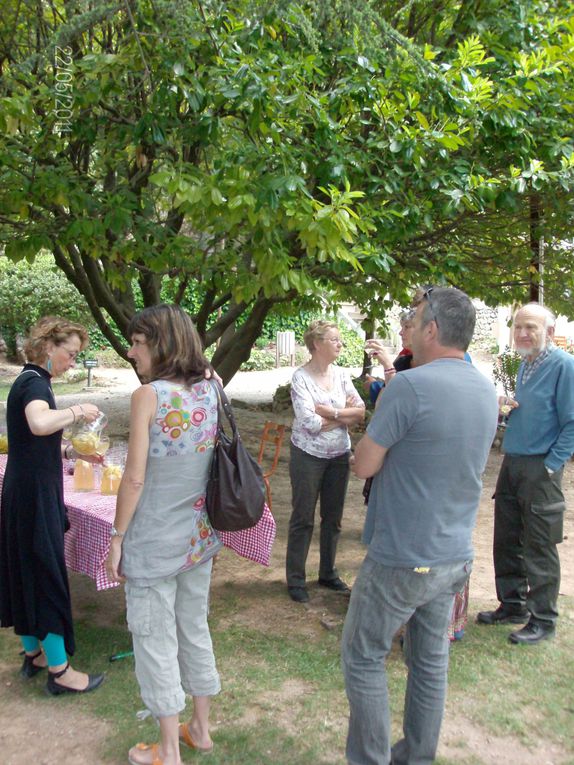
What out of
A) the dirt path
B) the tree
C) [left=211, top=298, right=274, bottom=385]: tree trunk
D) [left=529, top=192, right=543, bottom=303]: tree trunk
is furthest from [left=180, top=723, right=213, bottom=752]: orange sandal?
[left=211, top=298, right=274, bottom=385]: tree trunk

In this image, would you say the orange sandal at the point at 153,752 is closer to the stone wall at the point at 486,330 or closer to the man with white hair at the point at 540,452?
the man with white hair at the point at 540,452

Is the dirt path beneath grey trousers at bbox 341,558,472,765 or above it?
beneath

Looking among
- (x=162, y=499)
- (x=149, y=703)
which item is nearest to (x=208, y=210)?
(x=162, y=499)

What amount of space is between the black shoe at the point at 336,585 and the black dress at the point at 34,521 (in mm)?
1948

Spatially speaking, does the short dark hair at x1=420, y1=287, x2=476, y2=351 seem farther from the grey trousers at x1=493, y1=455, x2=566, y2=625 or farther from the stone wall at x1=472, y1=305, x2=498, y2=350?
the stone wall at x1=472, y1=305, x2=498, y2=350

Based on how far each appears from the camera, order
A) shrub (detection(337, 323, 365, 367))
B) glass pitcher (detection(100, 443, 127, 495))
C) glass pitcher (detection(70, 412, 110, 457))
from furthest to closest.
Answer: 1. shrub (detection(337, 323, 365, 367))
2. glass pitcher (detection(100, 443, 127, 495))
3. glass pitcher (detection(70, 412, 110, 457))

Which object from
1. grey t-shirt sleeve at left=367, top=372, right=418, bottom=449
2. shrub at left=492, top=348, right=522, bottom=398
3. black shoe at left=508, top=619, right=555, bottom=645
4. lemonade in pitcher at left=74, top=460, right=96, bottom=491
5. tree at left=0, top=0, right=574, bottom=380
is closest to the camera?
grey t-shirt sleeve at left=367, top=372, right=418, bottom=449

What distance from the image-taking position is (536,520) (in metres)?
3.93

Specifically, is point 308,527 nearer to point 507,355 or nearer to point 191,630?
point 191,630

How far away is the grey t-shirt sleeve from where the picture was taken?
92.4 inches

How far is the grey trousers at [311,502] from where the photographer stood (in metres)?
4.45

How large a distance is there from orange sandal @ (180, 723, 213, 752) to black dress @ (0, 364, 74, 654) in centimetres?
74
